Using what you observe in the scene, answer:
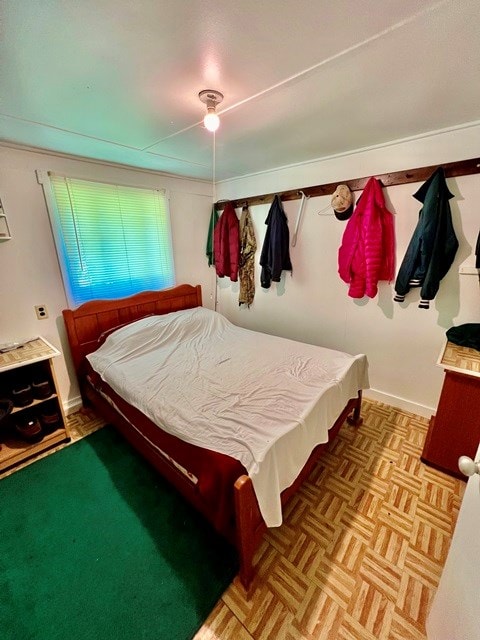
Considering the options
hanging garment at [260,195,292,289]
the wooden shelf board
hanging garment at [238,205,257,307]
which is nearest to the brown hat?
hanging garment at [260,195,292,289]

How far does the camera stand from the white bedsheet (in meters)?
1.30

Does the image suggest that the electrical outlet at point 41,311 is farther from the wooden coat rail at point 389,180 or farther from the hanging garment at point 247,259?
the wooden coat rail at point 389,180

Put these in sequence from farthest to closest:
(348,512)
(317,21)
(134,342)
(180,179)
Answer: (180,179), (134,342), (348,512), (317,21)

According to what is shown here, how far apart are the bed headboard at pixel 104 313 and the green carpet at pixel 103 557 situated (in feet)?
3.24

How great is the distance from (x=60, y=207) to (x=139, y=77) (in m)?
1.49

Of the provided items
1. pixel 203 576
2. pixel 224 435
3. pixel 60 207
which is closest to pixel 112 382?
pixel 224 435

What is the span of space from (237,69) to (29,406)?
2.47 meters

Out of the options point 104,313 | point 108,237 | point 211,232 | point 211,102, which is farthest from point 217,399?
point 211,232

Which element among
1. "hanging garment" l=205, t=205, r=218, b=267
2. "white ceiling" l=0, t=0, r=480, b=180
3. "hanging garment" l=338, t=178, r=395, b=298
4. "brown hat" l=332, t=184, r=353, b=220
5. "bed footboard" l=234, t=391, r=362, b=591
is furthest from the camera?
"hanging garment" l=205, t=205, r=218, b=267

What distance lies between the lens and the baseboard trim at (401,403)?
2.37 metres

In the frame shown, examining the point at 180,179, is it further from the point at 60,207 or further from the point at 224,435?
the point at 224,435

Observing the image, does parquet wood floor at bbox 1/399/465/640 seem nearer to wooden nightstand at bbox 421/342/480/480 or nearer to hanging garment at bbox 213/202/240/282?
wooden nightstand at bbox 421/342/480/480

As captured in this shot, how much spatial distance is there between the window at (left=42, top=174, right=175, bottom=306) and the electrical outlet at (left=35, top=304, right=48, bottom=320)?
0.72 ft

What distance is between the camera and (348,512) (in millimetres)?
1577
